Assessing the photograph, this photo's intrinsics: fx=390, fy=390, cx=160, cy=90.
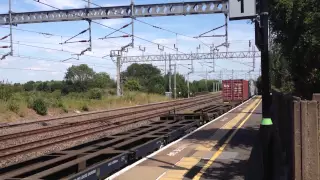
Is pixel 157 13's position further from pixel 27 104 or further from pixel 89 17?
pixel 27 104

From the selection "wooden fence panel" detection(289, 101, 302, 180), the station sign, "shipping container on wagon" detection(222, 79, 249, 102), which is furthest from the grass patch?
"wooden fence panel" detection(289, 101, 302, 180)

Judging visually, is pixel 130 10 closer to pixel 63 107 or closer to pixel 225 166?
pixel 63 107

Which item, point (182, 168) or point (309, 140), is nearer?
point (309, 140)

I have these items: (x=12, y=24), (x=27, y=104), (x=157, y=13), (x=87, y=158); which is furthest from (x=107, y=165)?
(x=12, y=24)

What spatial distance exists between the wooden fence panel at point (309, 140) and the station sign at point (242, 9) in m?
1.73

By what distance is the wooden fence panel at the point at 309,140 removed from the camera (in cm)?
612

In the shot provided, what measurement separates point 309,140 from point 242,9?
242 cm

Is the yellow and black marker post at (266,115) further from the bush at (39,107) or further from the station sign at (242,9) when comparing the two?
the bush at (39,107)

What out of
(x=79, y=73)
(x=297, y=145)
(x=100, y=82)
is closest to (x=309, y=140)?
(x=297, y=145)

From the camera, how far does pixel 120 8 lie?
33438 millimetres

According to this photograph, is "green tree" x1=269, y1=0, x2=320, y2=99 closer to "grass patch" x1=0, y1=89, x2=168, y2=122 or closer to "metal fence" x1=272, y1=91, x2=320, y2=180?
"metal fence" x1=272, y1=91, x2=320, y2=180

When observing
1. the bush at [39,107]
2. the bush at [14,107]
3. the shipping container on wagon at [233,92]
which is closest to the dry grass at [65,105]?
the bush at [14,107]

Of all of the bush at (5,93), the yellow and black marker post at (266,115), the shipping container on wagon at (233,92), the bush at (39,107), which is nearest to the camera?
the yellow and black marker post at (266,115)

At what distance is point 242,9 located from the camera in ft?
21.8
